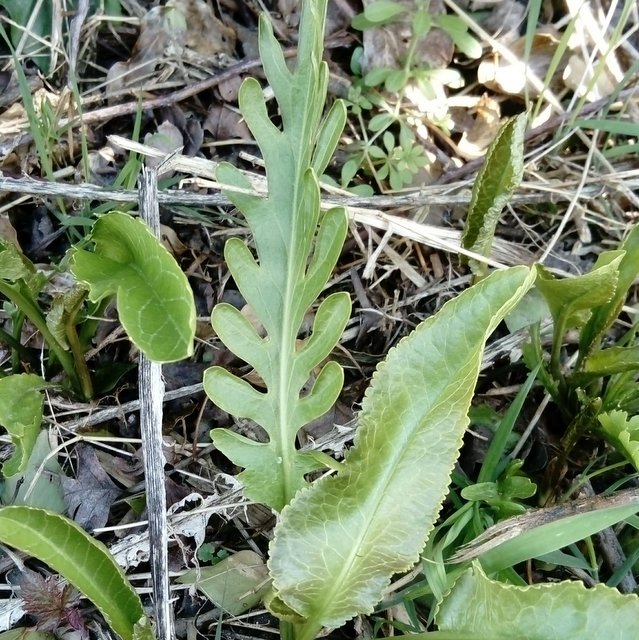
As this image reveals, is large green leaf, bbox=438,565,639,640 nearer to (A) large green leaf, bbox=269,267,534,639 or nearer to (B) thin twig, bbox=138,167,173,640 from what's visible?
(A) large green leaf, bbox=269,267,534,639

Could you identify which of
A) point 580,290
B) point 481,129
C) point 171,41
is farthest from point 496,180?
point 171,41

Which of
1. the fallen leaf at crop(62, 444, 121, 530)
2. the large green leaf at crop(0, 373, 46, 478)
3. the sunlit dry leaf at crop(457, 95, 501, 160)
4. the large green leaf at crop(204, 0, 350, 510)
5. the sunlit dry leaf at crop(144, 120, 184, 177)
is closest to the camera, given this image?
the large green leaf at crop(204, 0, 350, 510)

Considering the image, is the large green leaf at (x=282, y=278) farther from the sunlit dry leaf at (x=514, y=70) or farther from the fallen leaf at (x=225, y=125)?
the sunlit dry leaf at (x=514, y=70)

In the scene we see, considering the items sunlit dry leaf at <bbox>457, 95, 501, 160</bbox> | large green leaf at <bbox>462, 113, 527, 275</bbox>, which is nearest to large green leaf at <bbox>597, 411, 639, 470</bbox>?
large green leaf at <bbox>462, 113, 527, 275</bbox>

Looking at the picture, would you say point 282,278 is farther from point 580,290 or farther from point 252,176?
point 580,290

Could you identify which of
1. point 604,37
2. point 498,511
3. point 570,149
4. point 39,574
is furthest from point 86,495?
point 604,37

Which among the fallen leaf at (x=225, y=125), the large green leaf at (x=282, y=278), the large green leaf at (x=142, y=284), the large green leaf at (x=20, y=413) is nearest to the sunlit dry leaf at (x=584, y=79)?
the fallen leaf at (x=225, y=125)
